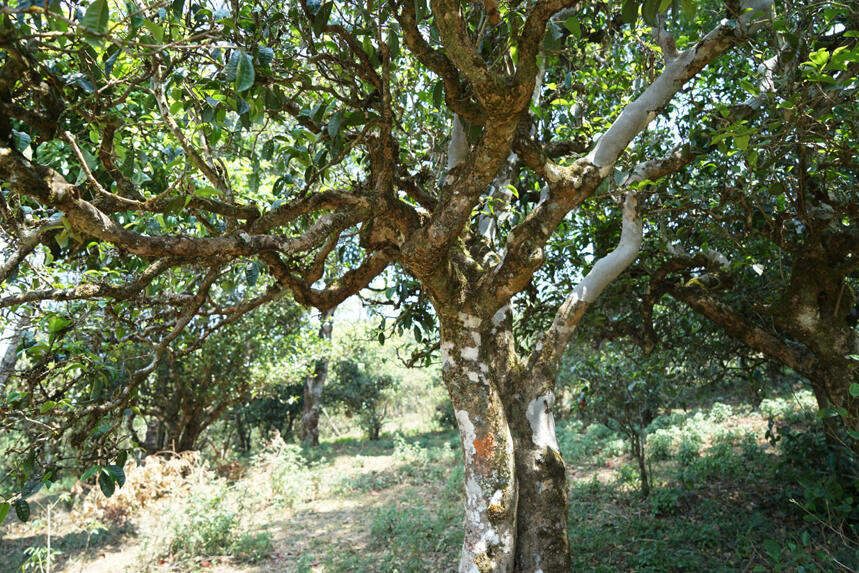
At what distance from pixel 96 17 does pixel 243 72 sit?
0.50 m

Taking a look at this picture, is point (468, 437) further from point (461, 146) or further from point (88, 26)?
point (88, 26)

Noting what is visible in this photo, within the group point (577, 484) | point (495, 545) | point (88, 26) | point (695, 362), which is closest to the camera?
point (88, 26)

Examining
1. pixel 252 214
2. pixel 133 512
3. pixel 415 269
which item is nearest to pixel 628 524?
pixel 415 269

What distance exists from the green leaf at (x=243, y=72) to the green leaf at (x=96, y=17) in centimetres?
44

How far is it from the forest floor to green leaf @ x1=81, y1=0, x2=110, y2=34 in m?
4.31

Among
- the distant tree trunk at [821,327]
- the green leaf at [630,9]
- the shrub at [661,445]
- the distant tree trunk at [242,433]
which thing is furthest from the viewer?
the distant tree trunk at [242,433]

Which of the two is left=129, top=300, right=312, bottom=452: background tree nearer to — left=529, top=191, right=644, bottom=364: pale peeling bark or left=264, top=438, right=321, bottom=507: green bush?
left=264, top=438, right=321, bottom=507: green bush

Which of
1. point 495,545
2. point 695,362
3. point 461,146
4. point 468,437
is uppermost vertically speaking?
point 461,146

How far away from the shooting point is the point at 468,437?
3.22 metres

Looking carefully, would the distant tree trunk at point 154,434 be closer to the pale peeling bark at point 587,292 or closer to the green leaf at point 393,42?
the pale peeling bark at point 587,292

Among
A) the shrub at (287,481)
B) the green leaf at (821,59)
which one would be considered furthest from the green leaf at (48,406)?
the shrub at (287,481)

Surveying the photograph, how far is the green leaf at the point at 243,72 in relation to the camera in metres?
1.92

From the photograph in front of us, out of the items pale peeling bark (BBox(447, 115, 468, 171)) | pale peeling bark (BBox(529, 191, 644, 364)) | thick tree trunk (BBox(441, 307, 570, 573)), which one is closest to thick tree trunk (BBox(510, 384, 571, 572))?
thick tree trunk (BBox(441, 307, 570, 573))

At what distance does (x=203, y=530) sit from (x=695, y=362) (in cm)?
641
